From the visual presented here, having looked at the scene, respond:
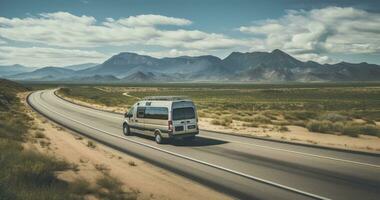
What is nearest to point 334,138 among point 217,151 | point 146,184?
point 217,151

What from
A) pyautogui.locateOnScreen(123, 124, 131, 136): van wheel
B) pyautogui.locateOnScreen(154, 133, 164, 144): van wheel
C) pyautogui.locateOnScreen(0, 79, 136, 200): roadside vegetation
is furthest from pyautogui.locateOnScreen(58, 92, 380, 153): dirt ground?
pyautogui.locateOnScreen(0, 79, 136, 200): roadside vegetation

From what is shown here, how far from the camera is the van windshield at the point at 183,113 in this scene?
20.3 metres

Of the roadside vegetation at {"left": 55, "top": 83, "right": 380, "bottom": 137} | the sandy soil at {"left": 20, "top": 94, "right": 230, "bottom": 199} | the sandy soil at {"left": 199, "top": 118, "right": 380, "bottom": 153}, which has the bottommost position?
the roadside vegetation at {"left": 55, "top": 83, "right": 380, "bottom": 137}

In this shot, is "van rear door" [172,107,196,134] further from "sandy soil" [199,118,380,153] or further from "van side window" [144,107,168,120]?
"sandy soil" [199,118,380,153]

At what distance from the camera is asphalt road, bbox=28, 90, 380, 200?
11.3m

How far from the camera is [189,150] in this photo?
19.0 meters

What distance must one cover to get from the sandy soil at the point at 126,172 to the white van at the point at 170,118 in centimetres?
286

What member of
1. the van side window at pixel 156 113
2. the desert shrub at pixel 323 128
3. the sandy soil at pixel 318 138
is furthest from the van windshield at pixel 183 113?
the desert shrub at pixel 323 128

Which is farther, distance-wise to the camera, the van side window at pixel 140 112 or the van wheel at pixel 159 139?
the van side window at pixel 140 112

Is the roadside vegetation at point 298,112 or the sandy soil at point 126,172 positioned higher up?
the sandy soil at point 126,172

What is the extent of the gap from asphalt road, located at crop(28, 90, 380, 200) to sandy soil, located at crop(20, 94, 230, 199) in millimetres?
604

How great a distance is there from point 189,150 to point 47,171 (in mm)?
8284

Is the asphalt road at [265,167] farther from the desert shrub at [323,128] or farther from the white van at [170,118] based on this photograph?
the desert shrub at [323,128]

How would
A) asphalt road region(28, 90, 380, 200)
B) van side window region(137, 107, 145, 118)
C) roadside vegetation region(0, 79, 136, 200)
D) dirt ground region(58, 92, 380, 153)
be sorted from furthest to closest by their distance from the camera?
van side window region(137, 107, 145, 118)
dirt ground region(58, 92, 380, 153)
asphalt road region(28, 90, 380, 200)
roadside vegetation region(0, 79, 136, 200)
